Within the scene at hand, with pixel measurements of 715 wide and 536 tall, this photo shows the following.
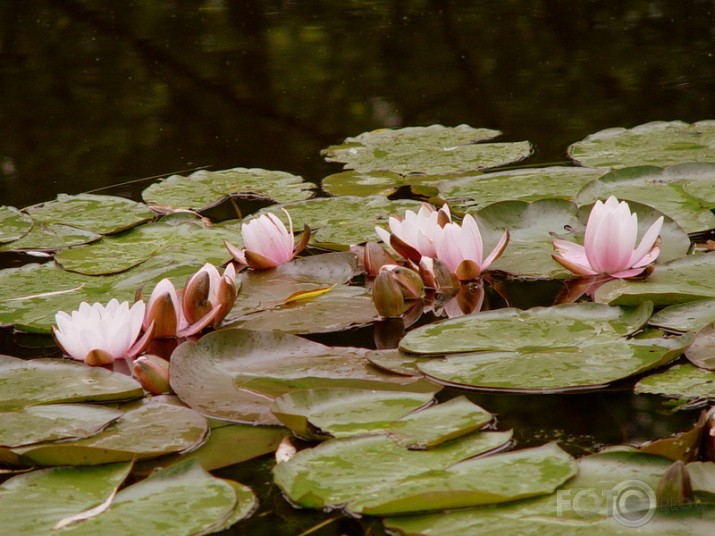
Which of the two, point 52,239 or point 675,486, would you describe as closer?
point 675,486

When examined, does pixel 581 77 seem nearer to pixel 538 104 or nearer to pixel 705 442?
pixel 538 104

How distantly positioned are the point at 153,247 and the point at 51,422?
3.19 ft

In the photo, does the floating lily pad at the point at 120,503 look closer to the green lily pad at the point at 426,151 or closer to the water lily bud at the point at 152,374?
the water lily bud at the point at 152,374

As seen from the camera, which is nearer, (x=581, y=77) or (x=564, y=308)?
(x=564, y=308)

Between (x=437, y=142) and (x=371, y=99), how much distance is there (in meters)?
0.86

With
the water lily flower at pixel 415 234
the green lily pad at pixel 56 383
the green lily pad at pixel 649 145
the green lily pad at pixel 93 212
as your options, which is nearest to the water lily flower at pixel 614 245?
the water lily flower at pixel 415 234

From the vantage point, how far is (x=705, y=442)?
4.19 ft

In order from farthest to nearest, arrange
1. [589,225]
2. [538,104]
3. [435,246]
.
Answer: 1. [538,104]
2. [435,246]
3. [589,225]

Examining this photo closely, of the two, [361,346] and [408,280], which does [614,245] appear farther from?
[361,346]

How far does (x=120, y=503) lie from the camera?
132 cm

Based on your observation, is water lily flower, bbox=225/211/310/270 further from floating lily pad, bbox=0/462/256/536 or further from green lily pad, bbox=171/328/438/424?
floating lily pad, bbox=0/462/256/536

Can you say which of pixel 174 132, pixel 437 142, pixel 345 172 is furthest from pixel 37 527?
pixel 174 132

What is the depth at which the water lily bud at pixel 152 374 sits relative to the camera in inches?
65.4

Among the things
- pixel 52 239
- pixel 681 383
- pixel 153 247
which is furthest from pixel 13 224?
pixel 681 383
